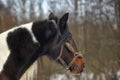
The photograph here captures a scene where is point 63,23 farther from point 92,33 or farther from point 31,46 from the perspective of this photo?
point 92,33

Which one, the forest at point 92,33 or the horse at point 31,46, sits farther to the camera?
the forest at point 92,33

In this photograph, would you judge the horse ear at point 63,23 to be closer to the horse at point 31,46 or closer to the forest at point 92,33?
the horse at point 31,46

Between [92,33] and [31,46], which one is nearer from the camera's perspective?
[31,46]

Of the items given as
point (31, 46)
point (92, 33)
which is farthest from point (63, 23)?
point (92, 33)

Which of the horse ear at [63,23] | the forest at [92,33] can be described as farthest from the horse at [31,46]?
the forest at [92,33]

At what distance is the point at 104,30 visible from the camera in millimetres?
11156

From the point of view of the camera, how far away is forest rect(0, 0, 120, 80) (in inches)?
428

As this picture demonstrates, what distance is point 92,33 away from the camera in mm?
11594

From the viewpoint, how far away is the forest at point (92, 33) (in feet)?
35.6

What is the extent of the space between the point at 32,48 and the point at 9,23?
22.2 feet

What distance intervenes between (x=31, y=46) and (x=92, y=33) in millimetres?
6576

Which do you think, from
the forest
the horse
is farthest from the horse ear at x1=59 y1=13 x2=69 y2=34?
the forest

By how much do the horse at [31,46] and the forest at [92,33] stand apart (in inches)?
198

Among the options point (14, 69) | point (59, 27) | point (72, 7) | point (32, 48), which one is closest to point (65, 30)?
point (59, 27)
